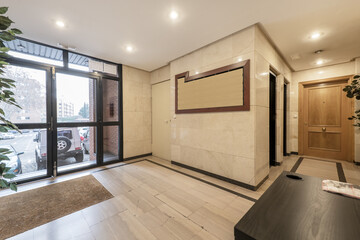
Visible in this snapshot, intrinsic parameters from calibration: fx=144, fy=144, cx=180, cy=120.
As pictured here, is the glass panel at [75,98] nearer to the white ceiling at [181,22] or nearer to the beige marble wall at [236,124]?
the white ceiling at [181,22]

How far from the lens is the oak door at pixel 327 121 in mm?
3934

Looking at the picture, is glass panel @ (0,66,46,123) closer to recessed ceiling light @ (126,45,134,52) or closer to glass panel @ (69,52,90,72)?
glass panel @ (69,52,90,72)

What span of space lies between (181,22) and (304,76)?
4.38m

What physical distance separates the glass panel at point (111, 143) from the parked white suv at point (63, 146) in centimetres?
57

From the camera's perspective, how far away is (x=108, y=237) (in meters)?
1.53

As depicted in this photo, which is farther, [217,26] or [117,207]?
[217,26]

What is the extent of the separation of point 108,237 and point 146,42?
3172 mm

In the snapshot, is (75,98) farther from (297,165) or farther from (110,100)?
(297,165)

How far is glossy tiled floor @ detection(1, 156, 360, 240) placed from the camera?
1.58 metres

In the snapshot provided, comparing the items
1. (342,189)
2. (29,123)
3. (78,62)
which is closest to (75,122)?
(29,123)

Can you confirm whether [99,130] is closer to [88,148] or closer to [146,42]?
[88,148]

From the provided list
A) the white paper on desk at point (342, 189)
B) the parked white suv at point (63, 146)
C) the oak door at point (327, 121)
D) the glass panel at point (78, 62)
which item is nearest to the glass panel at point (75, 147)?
the parked white suv at point (63, 146)

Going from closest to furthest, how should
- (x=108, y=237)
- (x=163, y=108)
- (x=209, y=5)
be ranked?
(x=108, y=237) → (x=209, y=5) → (x=163, y=108)

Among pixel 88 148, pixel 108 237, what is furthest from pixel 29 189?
pixel 108 237
